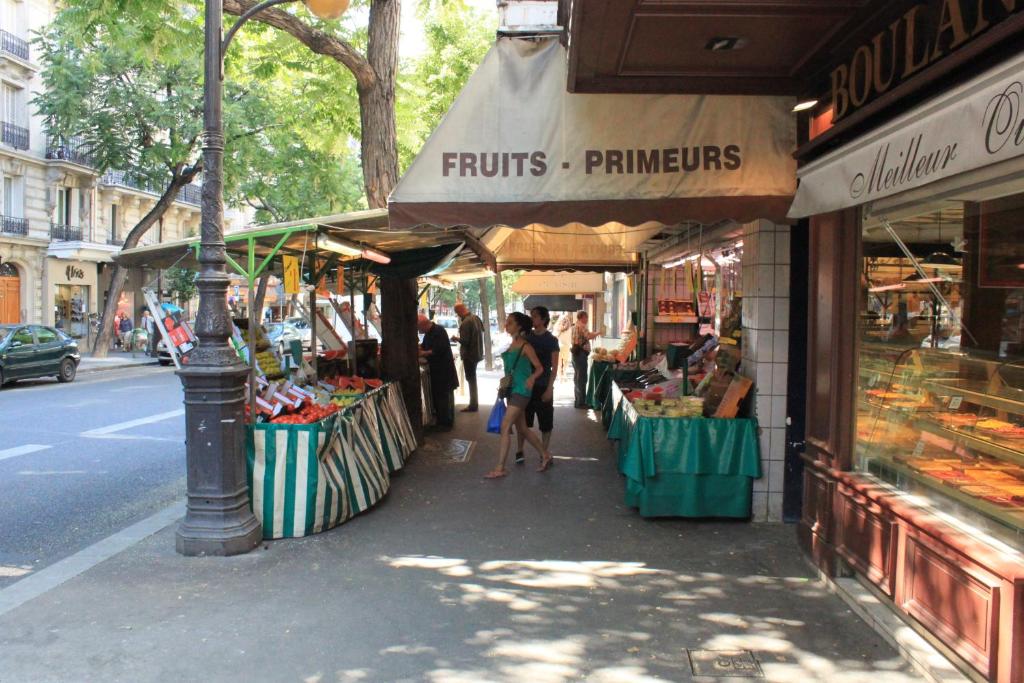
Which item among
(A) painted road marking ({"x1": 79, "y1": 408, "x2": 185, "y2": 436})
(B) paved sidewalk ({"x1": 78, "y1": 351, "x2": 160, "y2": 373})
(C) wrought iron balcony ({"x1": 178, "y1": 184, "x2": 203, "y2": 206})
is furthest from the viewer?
(C) wrought iron balcony ({"x1": 178, "y1": 184, "x2": 203, "y2": 206})

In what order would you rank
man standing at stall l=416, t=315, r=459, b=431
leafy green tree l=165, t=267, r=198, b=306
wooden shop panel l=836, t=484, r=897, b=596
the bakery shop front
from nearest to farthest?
the bakery shop front → wooden shop panel l=836, t=484, r=897, b=596 → man standing at stall l=416, t=315, r=459, b=431 → leafy green tree l=165, t=267, r=198, b=306

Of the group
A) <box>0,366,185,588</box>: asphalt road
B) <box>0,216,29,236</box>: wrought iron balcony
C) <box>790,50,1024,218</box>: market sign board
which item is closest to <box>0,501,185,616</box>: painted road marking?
<box>0,366,185,588</box>: asphalt road

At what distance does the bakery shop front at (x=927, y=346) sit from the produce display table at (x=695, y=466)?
2.97 feet

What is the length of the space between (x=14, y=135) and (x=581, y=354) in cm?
2631

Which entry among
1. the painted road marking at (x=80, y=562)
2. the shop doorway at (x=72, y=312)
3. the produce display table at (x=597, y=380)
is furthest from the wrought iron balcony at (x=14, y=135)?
the painted road marking at (x=80, y=562)

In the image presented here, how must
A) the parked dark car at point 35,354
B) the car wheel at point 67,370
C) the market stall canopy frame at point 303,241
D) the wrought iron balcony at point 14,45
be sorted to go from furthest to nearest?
the wrought iron balcony at point 14,45
the car wheel at point 67,370
the parked dark car at point 35,354
the market stall canopy frame at point 303,241

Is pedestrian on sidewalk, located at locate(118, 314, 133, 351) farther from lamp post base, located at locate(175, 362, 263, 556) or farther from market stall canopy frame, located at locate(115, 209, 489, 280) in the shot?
lamp post base, located at locate(175, 362, 263, 556)

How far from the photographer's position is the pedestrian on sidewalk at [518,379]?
819 cm

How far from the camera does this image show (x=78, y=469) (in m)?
8.98

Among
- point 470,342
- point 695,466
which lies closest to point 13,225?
point 470,342

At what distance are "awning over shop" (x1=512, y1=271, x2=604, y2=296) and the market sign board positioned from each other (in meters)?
12.8

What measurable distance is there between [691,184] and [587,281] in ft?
44.9

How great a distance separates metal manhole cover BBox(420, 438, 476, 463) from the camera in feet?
30.8

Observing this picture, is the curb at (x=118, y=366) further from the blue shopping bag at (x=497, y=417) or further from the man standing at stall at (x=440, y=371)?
the blue shopping bag at (x=497, y=417)
